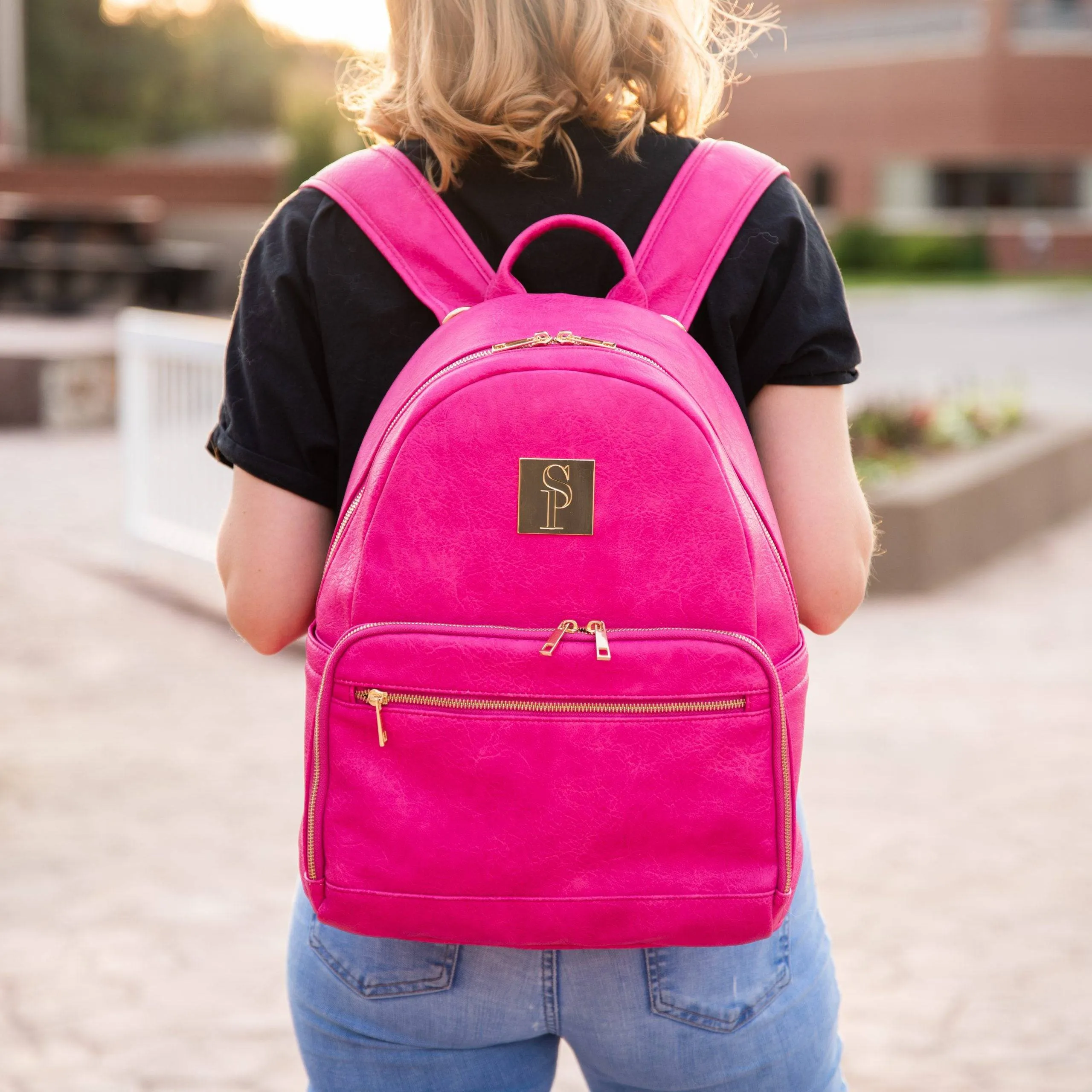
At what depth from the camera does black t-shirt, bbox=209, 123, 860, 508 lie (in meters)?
1.40

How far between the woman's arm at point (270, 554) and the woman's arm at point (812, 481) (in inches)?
17.9

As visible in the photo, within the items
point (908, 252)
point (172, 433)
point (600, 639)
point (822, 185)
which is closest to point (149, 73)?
point (822, 185)

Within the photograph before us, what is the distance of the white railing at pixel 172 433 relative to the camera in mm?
6633

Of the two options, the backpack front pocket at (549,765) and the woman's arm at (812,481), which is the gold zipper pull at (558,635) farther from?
the woman's arm at (812,481)

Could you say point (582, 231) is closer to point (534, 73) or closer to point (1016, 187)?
point (534, 73)

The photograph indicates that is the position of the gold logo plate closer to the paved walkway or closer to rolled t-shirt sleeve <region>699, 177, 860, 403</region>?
rolled t-shirt sleeve <region>699, 177, 860, 403</region>

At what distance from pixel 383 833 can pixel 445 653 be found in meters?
0.18

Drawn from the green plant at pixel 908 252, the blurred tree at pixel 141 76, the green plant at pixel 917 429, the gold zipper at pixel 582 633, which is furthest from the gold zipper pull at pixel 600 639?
the blurred tree at pixel 141 76

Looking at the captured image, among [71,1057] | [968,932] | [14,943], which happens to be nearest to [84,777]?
[14,943]

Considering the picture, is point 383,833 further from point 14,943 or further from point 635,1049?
point 14,943

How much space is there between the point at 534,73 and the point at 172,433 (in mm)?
5819

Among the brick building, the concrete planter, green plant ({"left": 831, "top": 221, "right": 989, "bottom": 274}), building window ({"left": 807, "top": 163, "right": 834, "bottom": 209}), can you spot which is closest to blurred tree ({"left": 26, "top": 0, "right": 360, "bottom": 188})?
the brick building

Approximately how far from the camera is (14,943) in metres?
3.55

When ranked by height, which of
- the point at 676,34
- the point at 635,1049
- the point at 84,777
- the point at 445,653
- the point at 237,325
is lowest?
the point at 84,777
